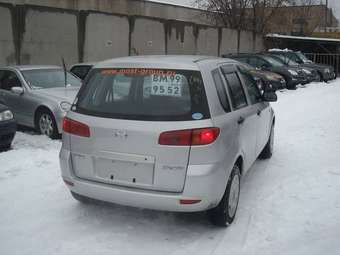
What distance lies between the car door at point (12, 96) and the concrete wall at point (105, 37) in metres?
6.78

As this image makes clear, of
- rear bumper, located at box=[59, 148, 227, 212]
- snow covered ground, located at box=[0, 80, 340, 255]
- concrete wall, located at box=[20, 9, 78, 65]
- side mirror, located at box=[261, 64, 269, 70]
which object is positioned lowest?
snow covered ground, located at box=[0, 80, 340, 255]

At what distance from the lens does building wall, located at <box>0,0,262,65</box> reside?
13336 millimetres

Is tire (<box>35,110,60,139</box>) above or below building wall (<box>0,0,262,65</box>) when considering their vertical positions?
below

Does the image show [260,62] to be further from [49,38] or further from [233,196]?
[233,196]

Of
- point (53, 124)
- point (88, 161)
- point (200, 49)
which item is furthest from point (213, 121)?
point (200, 49)

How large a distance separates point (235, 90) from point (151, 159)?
1.49 m

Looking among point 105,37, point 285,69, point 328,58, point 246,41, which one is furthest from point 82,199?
point 328,58

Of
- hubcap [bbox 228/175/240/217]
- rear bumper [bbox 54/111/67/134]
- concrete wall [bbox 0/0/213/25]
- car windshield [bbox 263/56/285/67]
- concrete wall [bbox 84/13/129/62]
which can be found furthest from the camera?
concrete wall [bbox 0/0/213/25]

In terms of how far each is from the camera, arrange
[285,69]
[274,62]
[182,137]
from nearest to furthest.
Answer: [182,137]
[285,69]
[274,62]

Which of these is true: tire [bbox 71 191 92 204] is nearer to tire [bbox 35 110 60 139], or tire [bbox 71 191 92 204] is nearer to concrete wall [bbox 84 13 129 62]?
tire [bbox 35 110 60 139]

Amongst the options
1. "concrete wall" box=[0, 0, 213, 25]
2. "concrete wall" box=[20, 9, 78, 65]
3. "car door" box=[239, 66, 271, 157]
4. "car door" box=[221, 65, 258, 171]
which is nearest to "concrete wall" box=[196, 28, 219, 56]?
"concrete wall" box=[0, 0, 213, 25]

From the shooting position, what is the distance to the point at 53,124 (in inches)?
314

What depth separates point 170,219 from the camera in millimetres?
4402

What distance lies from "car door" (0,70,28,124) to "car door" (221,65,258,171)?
5147 millimetres
